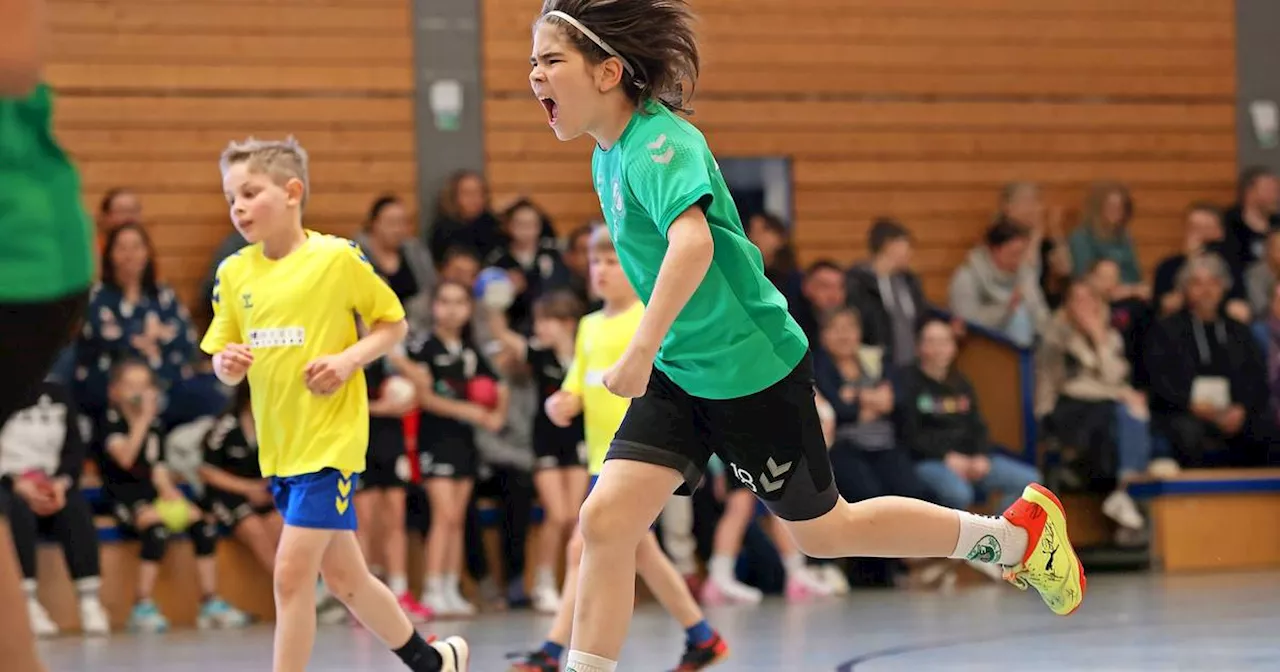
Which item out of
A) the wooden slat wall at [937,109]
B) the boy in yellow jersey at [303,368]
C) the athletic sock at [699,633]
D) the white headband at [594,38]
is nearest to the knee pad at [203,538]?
the wooden slat wall at [937,109]

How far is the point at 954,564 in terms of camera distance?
10.0 meters

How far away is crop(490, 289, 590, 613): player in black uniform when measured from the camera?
29.7ft

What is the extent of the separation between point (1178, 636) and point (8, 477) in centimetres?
533

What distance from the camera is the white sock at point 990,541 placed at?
4484mm

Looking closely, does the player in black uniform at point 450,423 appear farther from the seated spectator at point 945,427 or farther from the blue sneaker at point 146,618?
the seated spectator at point 945,427

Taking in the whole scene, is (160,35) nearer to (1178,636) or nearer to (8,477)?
(8,477)

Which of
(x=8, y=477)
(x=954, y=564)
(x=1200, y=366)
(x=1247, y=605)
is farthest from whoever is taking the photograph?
(x=1200, y=366)

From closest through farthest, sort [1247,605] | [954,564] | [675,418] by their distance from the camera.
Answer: [675,418], [1247,605], [954,564]

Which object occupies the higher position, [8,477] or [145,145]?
[145,145]

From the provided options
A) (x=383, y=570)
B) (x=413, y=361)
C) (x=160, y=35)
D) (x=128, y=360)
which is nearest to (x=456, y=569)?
(x=383, y=570)

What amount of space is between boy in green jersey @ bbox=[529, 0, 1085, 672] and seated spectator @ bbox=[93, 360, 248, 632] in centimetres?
498

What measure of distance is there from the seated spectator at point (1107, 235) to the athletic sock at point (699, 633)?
256 inches

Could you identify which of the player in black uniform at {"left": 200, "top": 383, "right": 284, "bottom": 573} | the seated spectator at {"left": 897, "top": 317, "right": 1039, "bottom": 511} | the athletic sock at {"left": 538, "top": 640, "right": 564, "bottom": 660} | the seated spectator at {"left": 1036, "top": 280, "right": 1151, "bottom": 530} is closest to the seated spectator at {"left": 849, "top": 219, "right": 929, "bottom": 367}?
the seated spectator at {"left": 897, "top": 317, "right": 1039, "bottom": 511}

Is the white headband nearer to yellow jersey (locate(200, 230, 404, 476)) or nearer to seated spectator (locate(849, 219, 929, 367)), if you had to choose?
yellow jersey (locate(200, 230, 404, 476))
